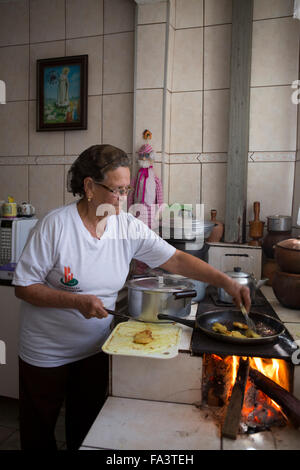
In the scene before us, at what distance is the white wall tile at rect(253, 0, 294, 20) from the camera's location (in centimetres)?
245

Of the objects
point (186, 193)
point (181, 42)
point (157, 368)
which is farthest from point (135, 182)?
point (157, 368)

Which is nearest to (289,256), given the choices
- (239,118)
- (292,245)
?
(292,245)

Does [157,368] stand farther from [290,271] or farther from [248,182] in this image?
[248,182]

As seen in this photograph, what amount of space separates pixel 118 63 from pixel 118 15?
354mm

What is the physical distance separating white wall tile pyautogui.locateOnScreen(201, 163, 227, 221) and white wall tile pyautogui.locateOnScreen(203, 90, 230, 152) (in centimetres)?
13

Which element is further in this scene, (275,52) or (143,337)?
(275,52)

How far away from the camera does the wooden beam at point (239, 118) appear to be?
244cm

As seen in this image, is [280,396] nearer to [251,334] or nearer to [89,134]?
[251,334]

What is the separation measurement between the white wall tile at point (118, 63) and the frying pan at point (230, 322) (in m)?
1.95

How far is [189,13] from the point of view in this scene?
266 cm

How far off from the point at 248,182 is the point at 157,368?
166cm

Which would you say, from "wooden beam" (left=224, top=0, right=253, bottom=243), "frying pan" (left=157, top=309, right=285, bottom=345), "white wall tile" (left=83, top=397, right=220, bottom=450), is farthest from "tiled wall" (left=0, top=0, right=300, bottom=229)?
"white wall tile" (left=83, top=397, right=220, bottom=450)

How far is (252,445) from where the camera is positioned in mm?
1077

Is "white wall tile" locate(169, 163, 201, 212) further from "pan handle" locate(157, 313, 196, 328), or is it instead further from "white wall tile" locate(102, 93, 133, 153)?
"pan handle" locate(157, 313, 196, 328)
